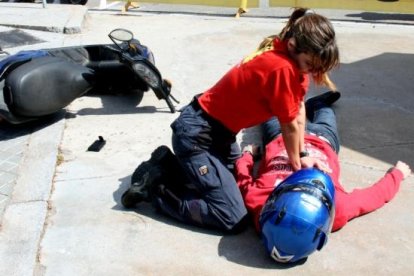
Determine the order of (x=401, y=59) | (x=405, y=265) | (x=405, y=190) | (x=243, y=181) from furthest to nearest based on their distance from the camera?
(x=401, y=59), (x=405, y=190), (x=243, y=181), (x=405, y=265)

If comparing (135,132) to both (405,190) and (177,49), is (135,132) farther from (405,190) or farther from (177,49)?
(177,49)

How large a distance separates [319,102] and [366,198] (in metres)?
1.61

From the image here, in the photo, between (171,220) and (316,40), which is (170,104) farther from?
(316,40)

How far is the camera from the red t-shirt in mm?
3180

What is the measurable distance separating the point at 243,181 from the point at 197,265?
77 cm

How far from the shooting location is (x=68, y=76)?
5090 millimetres

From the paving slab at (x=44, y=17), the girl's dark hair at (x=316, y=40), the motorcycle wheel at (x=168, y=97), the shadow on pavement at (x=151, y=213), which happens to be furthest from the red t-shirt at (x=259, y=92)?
the paving slab at (x=44, y=17)

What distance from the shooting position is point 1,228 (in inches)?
141

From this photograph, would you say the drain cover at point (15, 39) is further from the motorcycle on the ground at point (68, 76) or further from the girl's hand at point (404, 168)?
the girl's hand at point (404, 168)

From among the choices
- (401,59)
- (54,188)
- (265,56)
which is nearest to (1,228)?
(54,188)

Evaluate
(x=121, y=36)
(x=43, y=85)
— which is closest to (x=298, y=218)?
(x=43, y=85)

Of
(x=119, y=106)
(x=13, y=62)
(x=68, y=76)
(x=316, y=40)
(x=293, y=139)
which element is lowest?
(x=119, y=106)

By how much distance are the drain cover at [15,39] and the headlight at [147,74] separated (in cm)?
302

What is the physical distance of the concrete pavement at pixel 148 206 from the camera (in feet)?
10.7
